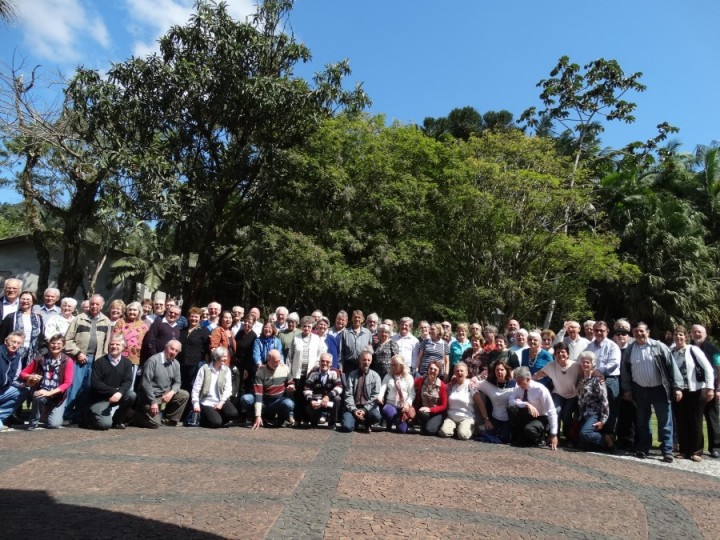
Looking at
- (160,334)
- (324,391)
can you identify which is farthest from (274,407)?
(160,334)

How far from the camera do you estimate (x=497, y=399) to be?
28.5ft

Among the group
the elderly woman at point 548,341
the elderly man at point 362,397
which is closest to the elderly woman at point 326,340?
the elderly man at point 362,397

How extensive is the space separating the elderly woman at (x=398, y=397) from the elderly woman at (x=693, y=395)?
380 cm

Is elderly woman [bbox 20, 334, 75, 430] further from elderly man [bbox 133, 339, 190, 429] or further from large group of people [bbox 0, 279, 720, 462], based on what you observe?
elderly man [bbox 133, 339, 190, 429]

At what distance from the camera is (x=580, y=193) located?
67.3ft

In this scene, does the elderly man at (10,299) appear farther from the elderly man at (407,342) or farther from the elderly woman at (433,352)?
the elderly woman at (433,352)

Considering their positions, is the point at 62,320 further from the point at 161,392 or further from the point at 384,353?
the point at 384,353

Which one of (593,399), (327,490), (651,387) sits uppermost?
(651,387)

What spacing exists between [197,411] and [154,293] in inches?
977

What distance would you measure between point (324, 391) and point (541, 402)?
3.27 metres

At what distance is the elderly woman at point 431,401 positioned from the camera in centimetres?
896

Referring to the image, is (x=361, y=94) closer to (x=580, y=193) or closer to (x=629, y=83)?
(x=580, y=193)

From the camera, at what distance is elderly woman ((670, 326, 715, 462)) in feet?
25.8

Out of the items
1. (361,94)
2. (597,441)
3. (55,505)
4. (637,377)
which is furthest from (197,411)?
(361,94)
